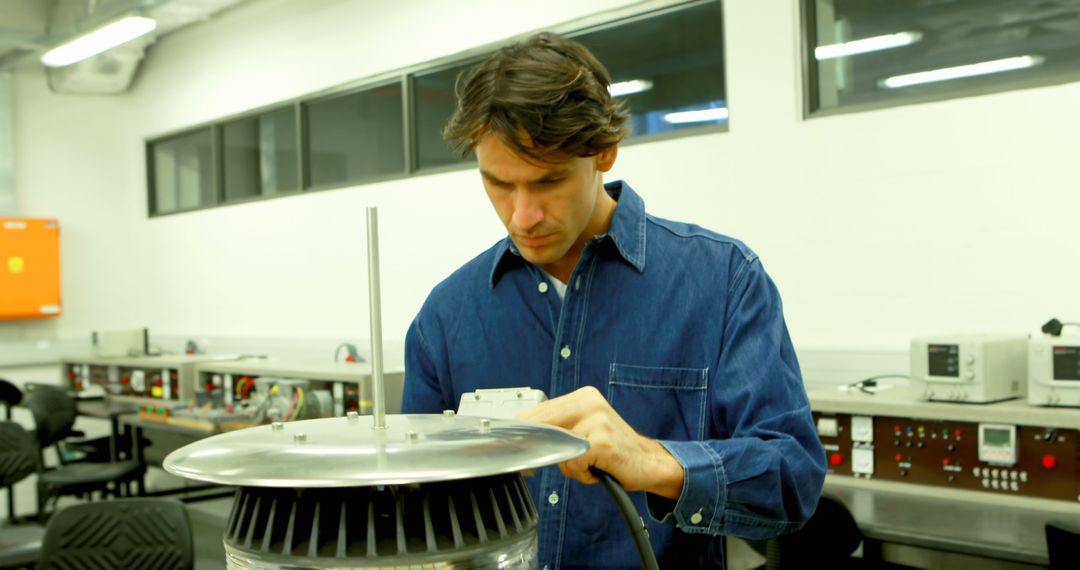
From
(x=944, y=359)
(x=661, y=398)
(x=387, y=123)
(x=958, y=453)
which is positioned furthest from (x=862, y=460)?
(x=387, y=123)

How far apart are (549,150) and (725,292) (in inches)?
12.0

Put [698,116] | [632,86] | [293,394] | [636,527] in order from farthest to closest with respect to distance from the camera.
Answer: [293,394] → [632,86] → [698,116] → [636,527]

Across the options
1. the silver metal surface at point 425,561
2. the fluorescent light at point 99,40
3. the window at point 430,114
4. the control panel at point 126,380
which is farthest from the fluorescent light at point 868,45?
the control panel at point 126,380

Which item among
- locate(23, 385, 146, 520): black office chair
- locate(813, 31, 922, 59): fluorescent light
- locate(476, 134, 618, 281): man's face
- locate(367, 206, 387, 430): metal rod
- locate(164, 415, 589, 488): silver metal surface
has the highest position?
locate(813, 31, 922, 59): fluorescent light

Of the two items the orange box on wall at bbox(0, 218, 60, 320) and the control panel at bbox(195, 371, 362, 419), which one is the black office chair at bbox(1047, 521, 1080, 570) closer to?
the control panel at bbox(195, 371, 362, 419)

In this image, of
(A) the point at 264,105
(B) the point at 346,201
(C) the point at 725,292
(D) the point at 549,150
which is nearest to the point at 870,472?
(C) the point at 725,292

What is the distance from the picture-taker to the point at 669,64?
13.3 feet

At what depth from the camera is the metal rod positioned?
749mm

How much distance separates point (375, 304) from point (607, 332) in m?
0.50

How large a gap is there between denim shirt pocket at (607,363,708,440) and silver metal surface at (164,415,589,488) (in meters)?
0.46

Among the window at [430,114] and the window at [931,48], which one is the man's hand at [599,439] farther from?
the window at [430,114]

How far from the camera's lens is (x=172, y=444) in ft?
16.9

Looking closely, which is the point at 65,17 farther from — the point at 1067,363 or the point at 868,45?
the point at 1067,363

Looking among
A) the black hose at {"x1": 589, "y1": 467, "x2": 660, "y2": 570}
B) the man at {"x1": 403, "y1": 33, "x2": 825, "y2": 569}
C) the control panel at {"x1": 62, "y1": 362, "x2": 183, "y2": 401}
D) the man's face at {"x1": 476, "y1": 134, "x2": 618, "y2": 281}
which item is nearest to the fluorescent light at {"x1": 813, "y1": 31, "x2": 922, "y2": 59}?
the man at {"x1": 403, "y1": 33, "x2": 825, "y2": 569}
